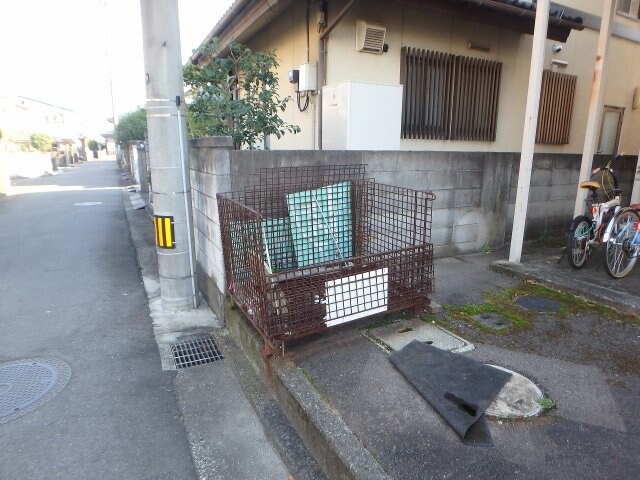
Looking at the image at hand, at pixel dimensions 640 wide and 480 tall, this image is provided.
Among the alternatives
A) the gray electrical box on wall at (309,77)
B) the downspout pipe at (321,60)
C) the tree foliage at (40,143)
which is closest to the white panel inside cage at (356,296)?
the downspout pipe at (321,60)

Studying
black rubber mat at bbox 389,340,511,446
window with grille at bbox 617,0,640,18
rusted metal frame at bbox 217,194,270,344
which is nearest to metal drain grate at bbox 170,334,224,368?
rusted metal frame at bbox 217,194,270,344

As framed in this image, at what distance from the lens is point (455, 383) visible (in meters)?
2.54

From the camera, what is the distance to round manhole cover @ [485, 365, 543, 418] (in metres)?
2.31

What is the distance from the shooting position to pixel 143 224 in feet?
30.4

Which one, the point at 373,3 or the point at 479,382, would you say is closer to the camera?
the point at 479,382

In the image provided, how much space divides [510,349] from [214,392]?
230 cm

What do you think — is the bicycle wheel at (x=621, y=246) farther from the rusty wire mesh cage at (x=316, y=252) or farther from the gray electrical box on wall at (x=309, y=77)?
the gray electrical box on wall at (x=309, y=77)

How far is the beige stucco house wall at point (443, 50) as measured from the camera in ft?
18.6

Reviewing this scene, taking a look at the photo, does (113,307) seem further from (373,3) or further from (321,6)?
(373,3)

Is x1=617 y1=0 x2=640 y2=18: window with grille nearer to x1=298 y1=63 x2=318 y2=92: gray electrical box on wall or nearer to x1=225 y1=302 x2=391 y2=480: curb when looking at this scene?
x1=298 y1=63 x2=318 y2=92: gray electrical box on wall

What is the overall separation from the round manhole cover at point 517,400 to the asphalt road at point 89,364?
1832mm

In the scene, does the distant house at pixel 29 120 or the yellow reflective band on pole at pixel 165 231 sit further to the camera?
the distant house at pixel 29 120

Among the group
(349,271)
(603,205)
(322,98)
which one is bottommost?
(349,271)

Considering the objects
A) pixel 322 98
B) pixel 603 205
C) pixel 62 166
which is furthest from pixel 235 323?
pixel 62 166
